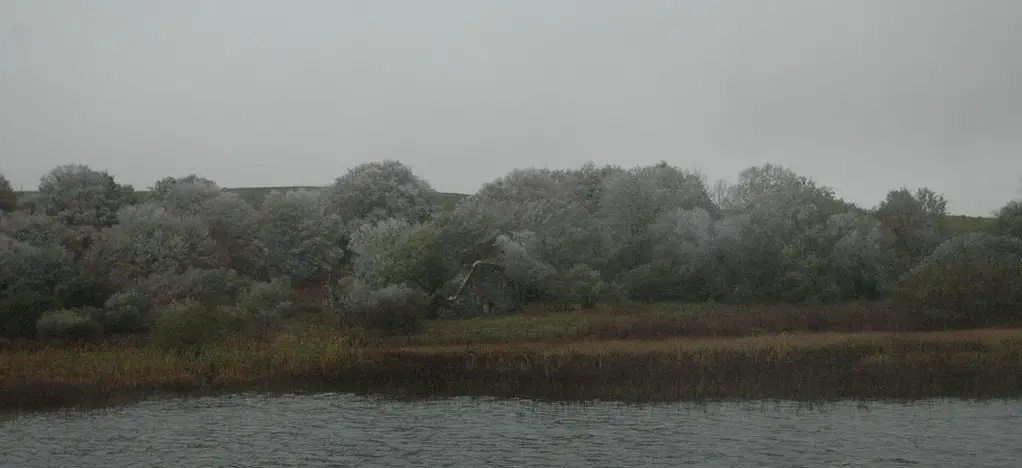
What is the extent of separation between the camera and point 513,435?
2853 cm

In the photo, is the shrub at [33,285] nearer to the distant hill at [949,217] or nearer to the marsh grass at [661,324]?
the marsh grass at [661,324]

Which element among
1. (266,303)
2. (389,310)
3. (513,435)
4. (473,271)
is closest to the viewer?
(513,435)

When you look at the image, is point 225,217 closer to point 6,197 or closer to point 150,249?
point 150,249

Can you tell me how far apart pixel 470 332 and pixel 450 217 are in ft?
57.0

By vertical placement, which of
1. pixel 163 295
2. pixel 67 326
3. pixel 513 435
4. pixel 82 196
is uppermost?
pixel 82 196

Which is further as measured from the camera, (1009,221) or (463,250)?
(1009,221)

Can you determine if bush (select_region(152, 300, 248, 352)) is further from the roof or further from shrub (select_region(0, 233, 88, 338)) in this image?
the roof

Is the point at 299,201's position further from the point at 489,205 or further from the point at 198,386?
the point at 198,386

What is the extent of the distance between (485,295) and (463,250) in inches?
234

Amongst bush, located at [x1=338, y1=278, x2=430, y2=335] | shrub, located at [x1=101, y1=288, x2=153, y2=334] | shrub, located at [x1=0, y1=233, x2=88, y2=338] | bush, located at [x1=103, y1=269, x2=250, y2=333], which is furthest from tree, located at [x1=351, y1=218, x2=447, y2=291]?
shrub, located at [x1=0, y1=233, x2=88, y2=338]

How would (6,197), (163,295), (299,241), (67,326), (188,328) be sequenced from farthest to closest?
(6,197)
(299,241)
(163,295)
(67,326)
(188,328)

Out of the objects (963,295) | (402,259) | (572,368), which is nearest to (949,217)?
(963,295)

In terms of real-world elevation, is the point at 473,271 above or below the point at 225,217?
below

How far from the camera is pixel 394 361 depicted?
45562 millimetres
